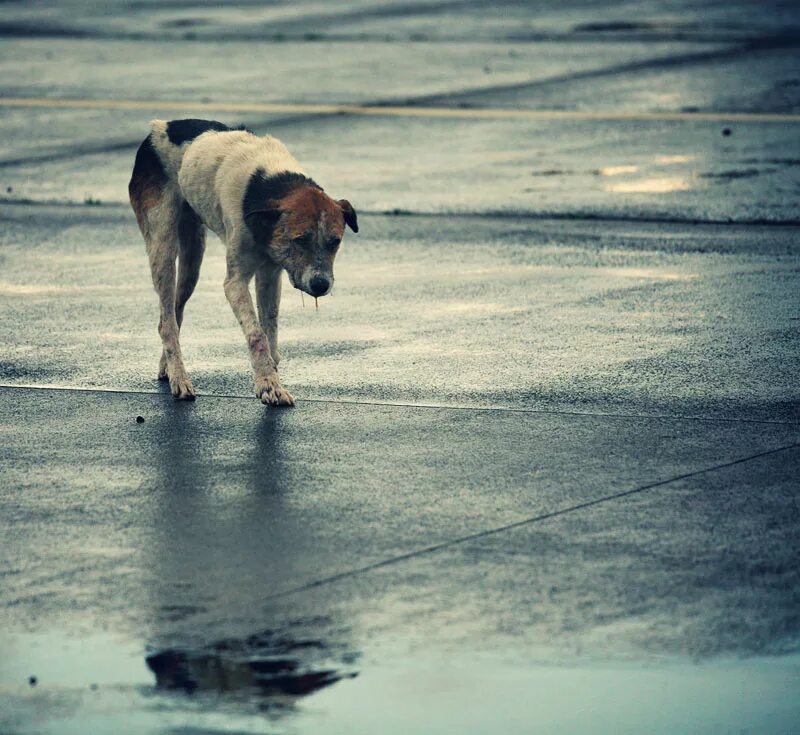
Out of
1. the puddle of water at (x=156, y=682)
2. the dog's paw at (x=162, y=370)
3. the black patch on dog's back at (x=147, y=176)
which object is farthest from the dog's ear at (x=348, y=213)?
the puddle of water at (x=156, y=682)

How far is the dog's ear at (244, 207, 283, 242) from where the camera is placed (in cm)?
810

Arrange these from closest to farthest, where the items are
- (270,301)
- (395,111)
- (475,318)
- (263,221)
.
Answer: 1. (263,221)
2. (270,301)
3. (475,318)
4. (395,111)

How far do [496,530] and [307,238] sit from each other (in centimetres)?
208

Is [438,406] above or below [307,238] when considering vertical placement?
below

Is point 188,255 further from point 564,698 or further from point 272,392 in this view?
point 564,698

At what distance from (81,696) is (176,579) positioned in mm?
990

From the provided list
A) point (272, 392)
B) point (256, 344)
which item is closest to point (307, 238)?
point (256, 344)

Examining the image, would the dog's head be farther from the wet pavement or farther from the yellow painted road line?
the yellow painted road line

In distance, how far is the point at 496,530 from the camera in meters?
6.51

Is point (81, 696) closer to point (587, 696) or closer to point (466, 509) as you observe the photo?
point (587, 696)

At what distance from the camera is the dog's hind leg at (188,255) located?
9.00 m

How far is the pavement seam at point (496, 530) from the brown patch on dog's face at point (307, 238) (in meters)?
1.80

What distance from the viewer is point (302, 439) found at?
7.79m

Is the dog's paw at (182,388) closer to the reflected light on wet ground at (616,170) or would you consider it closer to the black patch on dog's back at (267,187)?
the black patch on dog's back at (267,187)
